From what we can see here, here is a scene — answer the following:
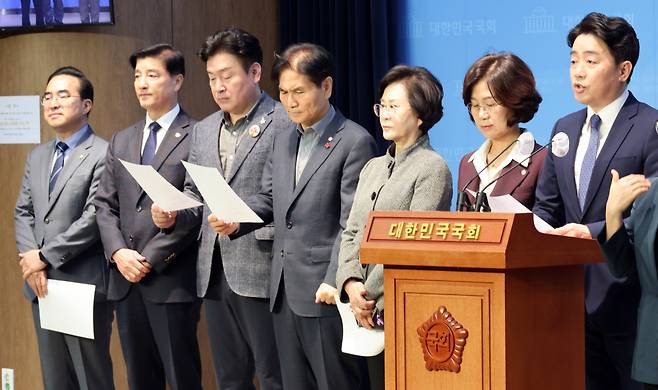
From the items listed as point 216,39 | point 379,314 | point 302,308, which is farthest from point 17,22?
point 379,314

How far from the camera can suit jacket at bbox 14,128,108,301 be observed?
14.4 ft

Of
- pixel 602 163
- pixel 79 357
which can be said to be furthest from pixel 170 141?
pixel 602 163

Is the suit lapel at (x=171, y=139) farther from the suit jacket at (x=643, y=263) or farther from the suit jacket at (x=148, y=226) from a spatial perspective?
the suit jacket at (x=643, y=263)

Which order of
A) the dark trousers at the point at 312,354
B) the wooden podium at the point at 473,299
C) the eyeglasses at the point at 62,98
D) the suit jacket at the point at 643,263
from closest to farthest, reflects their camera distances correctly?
the wooden podium at the point at 473,299 → the suit jacket at the point at 643,263 → the dark trousers at the point at 312,354 → the eyeglasses at the point at 62,98

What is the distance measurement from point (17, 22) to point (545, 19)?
261cm

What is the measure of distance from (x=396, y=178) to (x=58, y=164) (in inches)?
76.0

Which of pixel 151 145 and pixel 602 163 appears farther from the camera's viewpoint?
pixel 151 145

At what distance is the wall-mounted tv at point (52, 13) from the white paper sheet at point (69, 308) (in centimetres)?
146

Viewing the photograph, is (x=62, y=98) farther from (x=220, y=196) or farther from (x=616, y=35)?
(x=616, y=35)

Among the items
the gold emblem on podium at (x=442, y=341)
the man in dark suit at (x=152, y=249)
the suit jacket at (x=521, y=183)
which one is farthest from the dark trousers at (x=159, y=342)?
the gold emblem on podium at (x=442, y=341)

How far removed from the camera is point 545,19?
4.70 m

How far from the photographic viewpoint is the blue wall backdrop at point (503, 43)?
4.43m

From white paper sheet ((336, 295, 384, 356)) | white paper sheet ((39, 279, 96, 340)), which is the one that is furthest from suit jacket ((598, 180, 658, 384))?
white paper sheet ((39, 279, 96, 340))

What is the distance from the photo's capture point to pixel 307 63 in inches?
148
